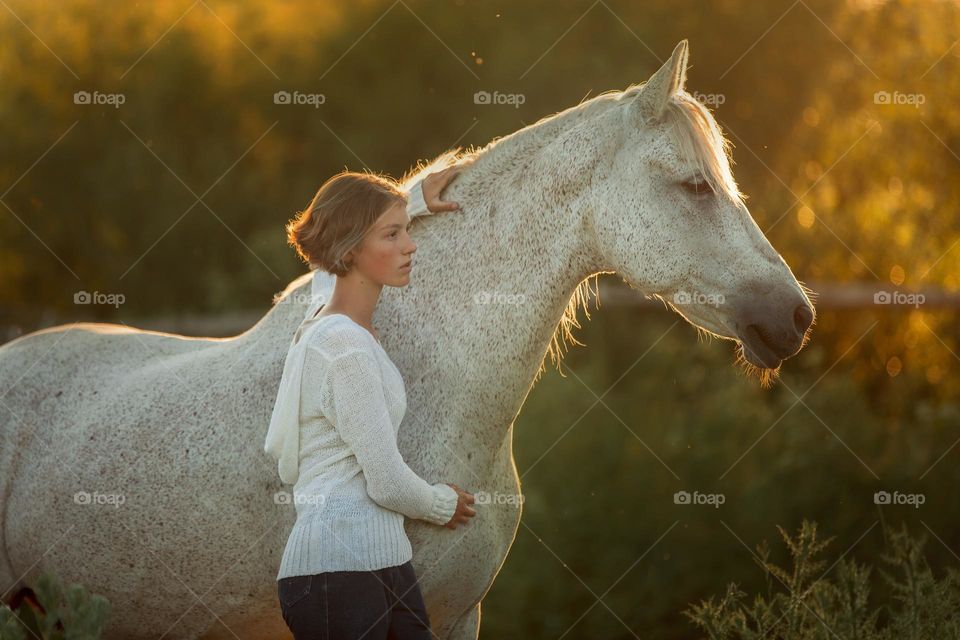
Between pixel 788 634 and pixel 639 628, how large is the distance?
1.68m

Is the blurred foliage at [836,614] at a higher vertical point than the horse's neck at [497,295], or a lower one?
lower

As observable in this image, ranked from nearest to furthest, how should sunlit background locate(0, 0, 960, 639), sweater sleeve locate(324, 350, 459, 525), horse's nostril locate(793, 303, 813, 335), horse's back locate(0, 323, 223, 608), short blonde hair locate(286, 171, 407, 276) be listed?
1. sweater sleeve locate(324, 350, 459, 525)
2. short blonde hair locate(286, 171, 407, 276)
3. horse's nostril locate(793, 303, 813, 335)
4. horse's back locate(0, 323, 223, 608)
5. sunlit background locate(0, 0, 960, 639)

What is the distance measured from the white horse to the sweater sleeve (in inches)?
14.6

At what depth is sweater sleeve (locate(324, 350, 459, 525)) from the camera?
2385 millimetres

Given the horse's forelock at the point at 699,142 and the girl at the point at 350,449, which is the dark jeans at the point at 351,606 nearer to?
the girl at the point at 350,449

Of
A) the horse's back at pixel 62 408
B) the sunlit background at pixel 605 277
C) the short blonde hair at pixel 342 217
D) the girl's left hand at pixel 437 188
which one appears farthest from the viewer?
the sunlit background at pixel 605 277

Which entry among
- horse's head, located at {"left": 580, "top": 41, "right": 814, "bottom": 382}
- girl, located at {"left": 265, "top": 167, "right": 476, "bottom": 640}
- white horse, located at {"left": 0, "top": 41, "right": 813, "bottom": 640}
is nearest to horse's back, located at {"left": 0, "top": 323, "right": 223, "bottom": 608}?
white horse, located at {"left": 0, "top": 41, "right": 813, "bottom": 640}

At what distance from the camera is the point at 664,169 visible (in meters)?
2.72

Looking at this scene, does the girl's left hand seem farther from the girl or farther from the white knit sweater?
the white knit sweater

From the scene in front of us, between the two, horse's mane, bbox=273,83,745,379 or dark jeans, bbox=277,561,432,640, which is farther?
horse's mane, bbox=273,83,745,379

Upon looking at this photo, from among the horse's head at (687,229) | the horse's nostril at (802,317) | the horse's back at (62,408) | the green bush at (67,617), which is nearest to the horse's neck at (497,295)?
the horse's head at (687,229)

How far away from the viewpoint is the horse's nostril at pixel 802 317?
105 inches

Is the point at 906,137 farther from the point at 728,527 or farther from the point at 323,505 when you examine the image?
the point at 323,505

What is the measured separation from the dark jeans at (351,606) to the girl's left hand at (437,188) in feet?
3.42
